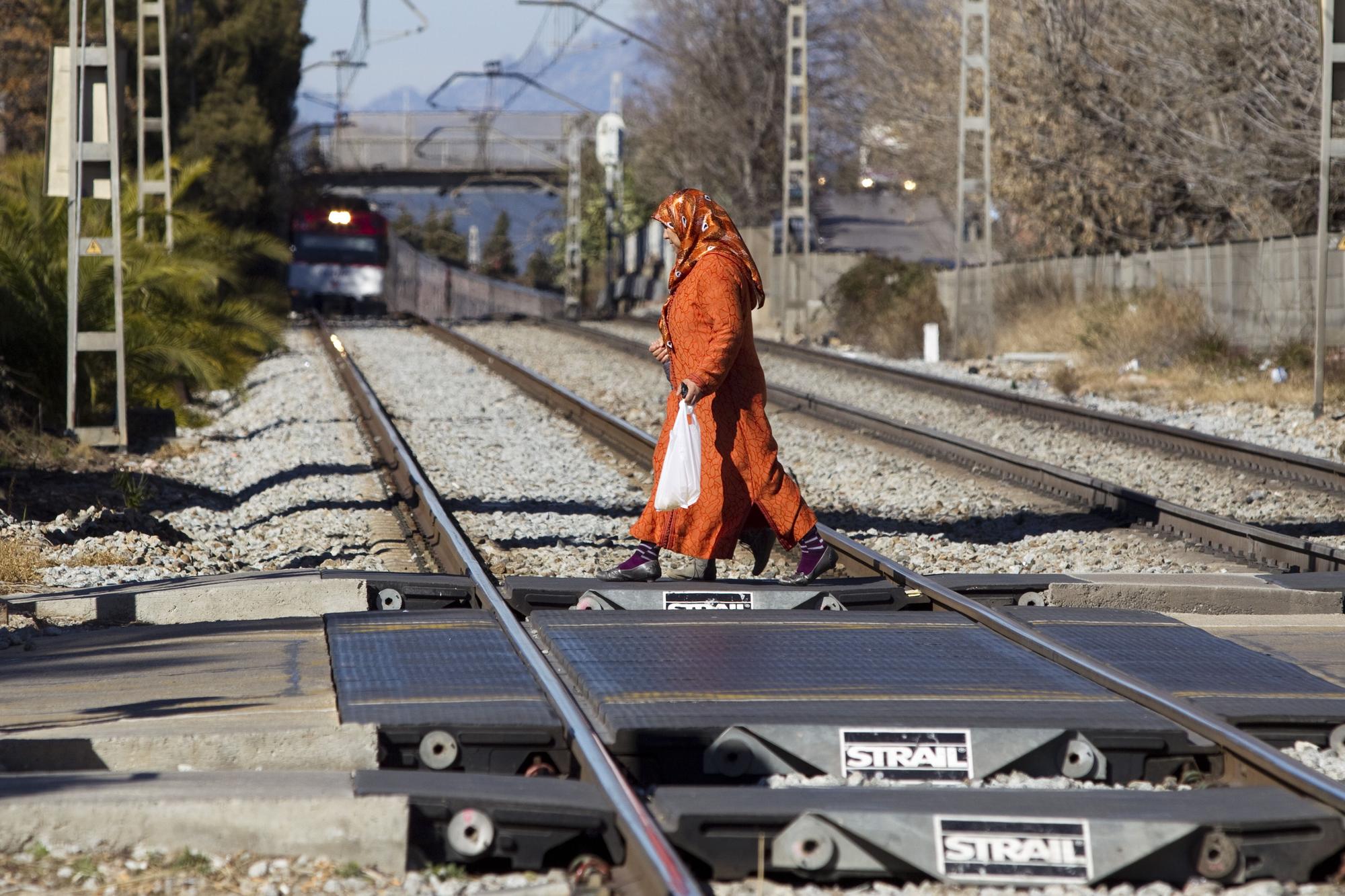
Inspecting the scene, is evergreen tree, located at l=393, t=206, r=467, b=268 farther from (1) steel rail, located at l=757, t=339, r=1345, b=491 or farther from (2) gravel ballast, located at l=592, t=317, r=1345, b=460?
(1) steel rail, located at l=757, t=339, r=1345, b=491

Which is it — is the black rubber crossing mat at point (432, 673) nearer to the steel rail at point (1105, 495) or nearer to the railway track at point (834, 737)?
the railway track at point (834, 737)

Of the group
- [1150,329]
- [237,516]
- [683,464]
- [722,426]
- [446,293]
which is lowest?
[237,516]

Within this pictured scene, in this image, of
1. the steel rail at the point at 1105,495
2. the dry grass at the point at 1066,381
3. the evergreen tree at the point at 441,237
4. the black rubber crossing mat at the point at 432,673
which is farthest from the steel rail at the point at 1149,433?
the evergreen tree at the point at 441,237

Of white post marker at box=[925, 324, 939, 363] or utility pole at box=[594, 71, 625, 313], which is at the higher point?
utility pole at box=[594, 71, 625, 313]

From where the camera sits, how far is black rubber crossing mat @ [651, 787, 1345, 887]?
388 centimetres

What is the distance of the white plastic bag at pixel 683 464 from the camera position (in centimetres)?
701

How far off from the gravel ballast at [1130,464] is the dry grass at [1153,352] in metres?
2.85

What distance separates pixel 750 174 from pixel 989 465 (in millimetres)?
47987

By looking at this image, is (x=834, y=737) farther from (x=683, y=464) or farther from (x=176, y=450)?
(x=176, y=450)

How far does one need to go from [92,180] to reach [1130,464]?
882 cm

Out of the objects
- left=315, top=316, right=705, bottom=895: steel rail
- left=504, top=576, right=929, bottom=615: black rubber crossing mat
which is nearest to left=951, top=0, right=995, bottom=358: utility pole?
left=315, top=316, right=705, bottom=895: steel rail

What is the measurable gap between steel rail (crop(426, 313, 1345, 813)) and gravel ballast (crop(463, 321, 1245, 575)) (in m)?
1.16

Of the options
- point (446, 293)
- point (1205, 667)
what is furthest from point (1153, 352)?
point (446, 293)

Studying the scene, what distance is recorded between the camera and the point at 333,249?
4656 cm
